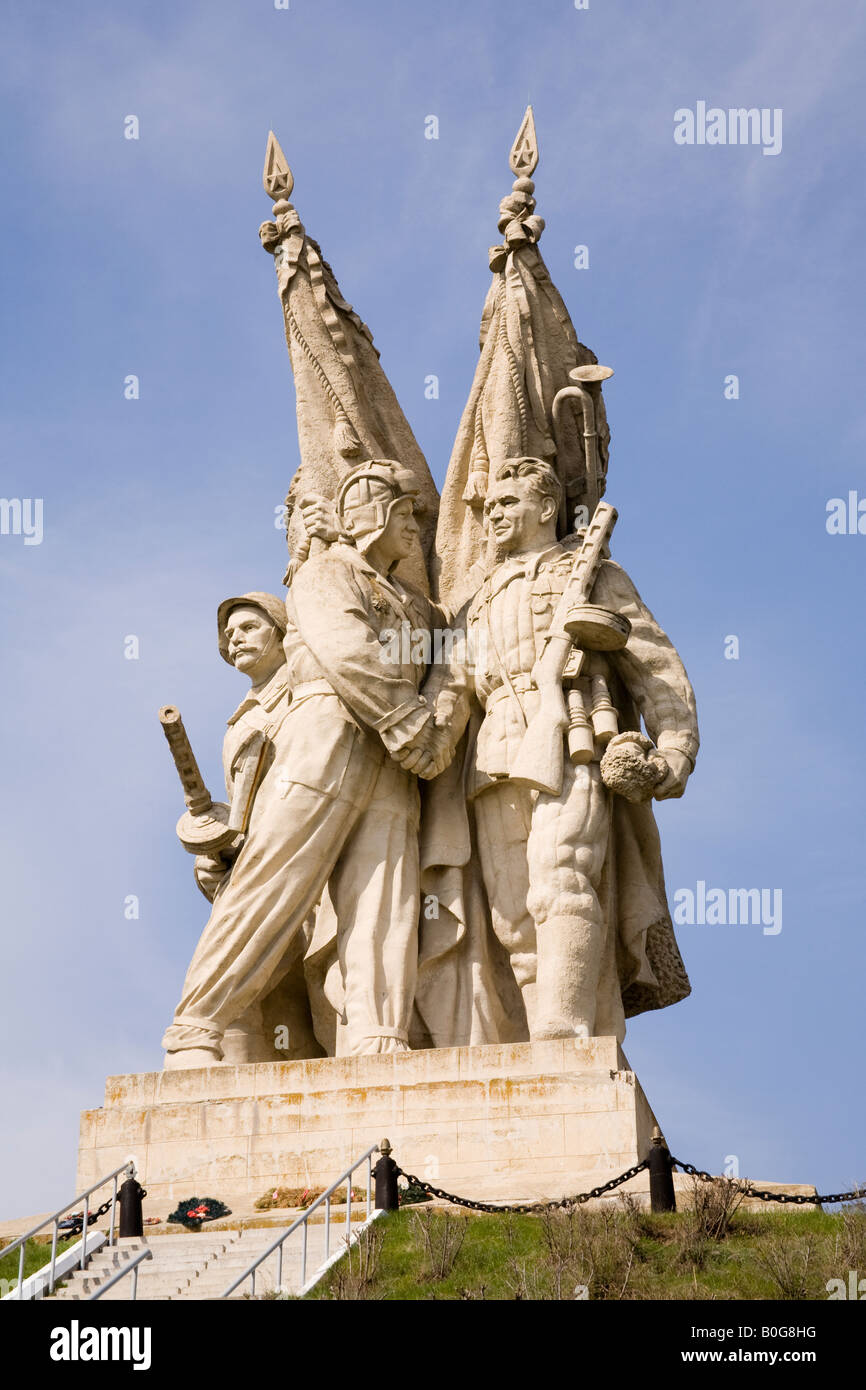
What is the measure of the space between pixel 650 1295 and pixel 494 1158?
270cm

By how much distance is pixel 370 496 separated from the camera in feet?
51.0

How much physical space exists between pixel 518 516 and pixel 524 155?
10.1 ft

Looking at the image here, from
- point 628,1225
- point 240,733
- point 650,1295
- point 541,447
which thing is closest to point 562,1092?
point 628,1225

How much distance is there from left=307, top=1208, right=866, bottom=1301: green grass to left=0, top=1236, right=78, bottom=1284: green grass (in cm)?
187

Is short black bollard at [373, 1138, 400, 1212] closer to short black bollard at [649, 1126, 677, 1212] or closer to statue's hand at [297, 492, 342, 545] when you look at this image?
short black bollard at [649, 1126, 677, 1212]

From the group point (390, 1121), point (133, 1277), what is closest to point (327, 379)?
point (390, 1121)

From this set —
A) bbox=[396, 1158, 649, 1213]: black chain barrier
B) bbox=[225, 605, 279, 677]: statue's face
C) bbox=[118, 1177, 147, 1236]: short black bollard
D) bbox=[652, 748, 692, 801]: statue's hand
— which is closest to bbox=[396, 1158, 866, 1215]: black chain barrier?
bbox=[396, 1158, 649, 1213]: black chain barrier

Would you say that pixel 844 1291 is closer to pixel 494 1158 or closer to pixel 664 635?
pixel 494 1158

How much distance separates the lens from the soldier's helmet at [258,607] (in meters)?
15.9

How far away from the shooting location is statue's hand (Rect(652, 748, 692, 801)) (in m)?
14.3

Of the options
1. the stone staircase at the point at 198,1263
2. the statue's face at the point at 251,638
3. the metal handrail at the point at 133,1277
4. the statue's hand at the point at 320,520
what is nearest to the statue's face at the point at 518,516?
the statue's hand at the point at 320,520

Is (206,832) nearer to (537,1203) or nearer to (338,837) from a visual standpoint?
(338,837)

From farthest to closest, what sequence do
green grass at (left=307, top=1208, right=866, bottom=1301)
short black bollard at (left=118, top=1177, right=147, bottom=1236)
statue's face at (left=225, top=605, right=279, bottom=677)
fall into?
statue's face at (left=225, top=605, right=279, bottom=677)
short black bollard at (left=118, top=1177, right=147, bottom=1236)
green grass at (left=307, top=1208, right=866, bottom=1301)

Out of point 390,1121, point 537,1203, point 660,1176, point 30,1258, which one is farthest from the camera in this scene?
point 390,1121
